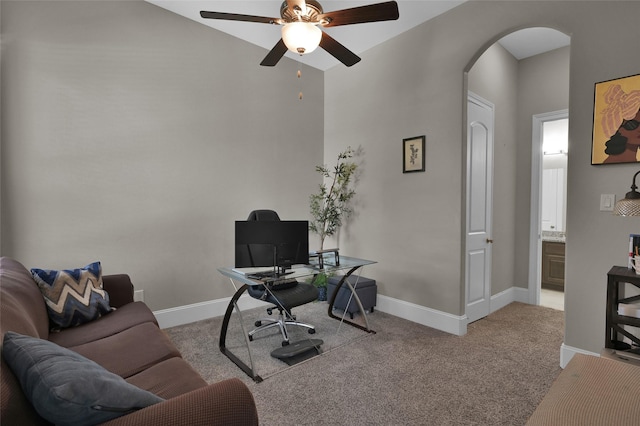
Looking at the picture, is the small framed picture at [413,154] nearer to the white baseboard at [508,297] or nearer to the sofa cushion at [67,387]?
the white baseboard at [508,297]

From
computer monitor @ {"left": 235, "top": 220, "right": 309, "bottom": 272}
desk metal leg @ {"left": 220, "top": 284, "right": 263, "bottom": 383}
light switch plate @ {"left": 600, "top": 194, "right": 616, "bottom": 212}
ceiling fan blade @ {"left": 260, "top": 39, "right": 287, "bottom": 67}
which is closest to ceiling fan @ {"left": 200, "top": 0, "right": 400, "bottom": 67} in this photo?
ceiling fan blade @ {"left": 260, "top": 39, "right": 287, "bottom": 67}

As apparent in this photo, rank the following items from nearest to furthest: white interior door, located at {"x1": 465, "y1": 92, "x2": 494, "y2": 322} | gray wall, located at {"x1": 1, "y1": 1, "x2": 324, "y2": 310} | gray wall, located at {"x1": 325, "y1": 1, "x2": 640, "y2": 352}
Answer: gray wall, located at {"x1": 325, "y1": 1, "x2": 640, "y2": 352} < gray wall, located at {"x1": 1, "y1": 1, "x2": 324, "y2": 310} < white interior door, located at {"x1": 465, "y1": 92, "x2": 494, "y2": 322}

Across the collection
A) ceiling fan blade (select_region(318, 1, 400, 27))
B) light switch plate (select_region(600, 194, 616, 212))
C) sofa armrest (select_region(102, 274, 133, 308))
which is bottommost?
sofa armrest (select_region(102, 274, 133, 308))

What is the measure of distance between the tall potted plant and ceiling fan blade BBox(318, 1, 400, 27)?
6.72 feet

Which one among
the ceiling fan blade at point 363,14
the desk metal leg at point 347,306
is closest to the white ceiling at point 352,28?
the ceiling fan blade at point 363,14

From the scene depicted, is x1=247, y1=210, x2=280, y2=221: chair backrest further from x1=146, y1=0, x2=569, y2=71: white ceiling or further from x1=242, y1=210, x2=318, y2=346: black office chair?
x1=146, y1=0, x2=569, y2=71: white ceiling

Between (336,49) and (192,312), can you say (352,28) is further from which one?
(192,312)

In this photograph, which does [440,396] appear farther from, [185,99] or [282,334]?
[185,99]

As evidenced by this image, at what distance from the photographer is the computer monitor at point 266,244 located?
2.66 meters

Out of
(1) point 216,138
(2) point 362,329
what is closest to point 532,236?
(2) point 362,329

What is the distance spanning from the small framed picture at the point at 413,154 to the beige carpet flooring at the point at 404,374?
1.74m

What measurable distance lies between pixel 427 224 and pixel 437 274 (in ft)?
1.79

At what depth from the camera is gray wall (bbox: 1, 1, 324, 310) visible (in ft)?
8.63

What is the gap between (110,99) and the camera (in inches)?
117
